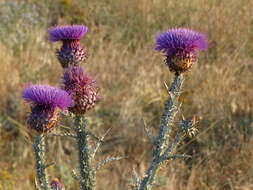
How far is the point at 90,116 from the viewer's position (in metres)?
4.12

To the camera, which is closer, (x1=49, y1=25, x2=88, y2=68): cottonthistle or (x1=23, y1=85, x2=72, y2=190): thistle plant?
(x1=23, y1=85, x2=72, y2=190): thistle plant

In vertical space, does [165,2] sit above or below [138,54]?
above

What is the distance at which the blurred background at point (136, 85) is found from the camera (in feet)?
11.7


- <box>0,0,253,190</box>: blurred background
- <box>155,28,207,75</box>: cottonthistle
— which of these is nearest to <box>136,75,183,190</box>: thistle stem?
<box>155,28,207,75</box>: cottonthistle

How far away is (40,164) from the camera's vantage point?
1.59 meters

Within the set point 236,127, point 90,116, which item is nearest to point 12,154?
point 90,116

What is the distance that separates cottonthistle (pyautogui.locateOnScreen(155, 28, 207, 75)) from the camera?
176 cm

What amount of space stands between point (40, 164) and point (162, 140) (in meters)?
0.44

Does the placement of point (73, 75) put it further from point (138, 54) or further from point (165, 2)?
point (165, 2)

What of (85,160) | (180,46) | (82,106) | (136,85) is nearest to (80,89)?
(82,106)

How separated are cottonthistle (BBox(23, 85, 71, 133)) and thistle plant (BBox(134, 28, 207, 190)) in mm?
361

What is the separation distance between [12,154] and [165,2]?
3.38 m

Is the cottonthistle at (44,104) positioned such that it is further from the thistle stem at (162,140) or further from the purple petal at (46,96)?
the thistle stem at (162,140)

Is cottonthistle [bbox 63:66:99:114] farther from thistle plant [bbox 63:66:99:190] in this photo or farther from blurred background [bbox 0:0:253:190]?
blurred background [bbox 0:0:253:190]
